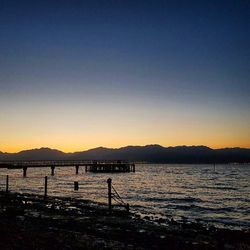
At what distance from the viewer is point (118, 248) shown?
1265 cm

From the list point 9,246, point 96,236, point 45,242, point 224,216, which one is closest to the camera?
point 9,246

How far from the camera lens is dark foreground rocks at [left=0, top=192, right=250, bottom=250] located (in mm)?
A: 12234

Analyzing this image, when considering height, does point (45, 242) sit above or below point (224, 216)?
above

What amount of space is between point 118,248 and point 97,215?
10.1 meters

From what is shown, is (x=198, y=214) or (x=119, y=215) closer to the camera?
→ (x=119, y=215)

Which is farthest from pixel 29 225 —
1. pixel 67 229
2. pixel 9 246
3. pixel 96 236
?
pixel 9 246

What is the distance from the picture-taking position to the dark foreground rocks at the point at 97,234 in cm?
1223

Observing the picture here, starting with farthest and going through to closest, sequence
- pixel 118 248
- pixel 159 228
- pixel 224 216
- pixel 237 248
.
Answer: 1. pixel 224 216
2. pixel 159 228
3. pixel 237 248
4. pixel 118 248

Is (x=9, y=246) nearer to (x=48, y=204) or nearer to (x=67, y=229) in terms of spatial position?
(x=67, y=229)

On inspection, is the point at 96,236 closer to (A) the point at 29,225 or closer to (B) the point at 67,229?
(B) the point at 67,229

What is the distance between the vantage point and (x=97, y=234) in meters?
15.5

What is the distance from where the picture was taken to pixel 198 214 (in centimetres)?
2892

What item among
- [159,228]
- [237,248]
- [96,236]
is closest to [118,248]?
[96,236]

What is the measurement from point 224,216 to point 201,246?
50.9 ft
